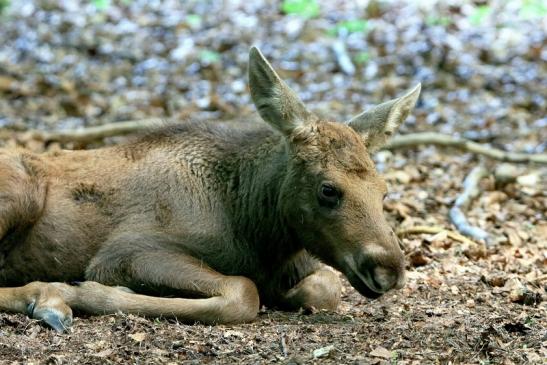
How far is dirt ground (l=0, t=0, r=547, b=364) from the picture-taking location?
21.3 ft

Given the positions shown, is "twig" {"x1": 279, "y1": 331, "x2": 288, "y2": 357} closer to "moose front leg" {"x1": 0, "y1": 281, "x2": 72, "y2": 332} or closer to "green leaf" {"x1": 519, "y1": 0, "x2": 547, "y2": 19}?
"moose front leg" {"x1": 0, "y1": 281, "x2": 72, "y2": 332}

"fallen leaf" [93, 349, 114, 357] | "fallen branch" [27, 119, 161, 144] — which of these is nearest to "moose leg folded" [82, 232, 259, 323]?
"fallen leaf" [93, 349, 114, 357]

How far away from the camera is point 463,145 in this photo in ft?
45.5

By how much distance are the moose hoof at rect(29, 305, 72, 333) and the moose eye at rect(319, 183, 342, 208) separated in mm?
2255

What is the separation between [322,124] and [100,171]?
225 cm

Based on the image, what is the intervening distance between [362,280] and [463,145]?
24.1 ft

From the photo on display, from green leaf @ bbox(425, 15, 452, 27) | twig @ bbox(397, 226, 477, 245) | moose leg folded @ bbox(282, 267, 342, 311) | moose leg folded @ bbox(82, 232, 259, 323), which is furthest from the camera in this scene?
green leaf @ bbox(425, 15, 452, 27)

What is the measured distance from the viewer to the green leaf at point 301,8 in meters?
22.8

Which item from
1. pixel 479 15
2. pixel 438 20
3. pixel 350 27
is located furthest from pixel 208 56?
pixel 479 15

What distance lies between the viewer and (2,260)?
8195 millimetres

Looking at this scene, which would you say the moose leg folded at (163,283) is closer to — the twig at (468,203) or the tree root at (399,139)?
the twig at (468,203)

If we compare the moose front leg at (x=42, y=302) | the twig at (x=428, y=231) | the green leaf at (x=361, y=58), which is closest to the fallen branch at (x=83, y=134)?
the twig at (x=428, y=231)

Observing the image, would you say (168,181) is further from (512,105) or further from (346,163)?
(512,105)

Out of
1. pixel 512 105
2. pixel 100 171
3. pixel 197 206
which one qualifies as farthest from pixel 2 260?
pixel 512 105
